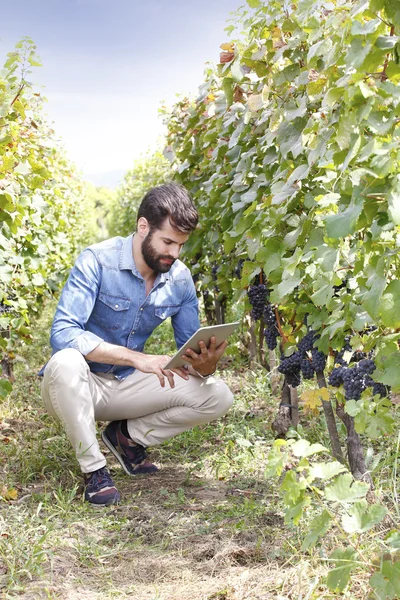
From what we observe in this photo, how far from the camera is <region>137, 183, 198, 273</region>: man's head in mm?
3195

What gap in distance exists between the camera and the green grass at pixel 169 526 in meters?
2.21

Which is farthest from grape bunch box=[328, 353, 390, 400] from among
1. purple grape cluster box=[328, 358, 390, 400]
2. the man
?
the man

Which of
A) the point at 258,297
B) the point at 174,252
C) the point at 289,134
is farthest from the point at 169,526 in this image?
the point at 289,134

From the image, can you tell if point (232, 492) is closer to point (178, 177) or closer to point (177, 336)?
point (177, 336)

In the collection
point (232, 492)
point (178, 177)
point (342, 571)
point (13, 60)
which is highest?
point (13, 60)

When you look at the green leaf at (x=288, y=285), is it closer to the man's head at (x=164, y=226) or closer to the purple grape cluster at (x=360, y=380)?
the purple grape cluster at (x=360, y=380)

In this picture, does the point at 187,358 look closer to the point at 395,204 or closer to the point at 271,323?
the point at 271,323

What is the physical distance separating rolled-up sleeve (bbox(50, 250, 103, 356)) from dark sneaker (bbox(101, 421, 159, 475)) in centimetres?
60

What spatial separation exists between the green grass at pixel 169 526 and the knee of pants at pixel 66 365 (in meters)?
0.44

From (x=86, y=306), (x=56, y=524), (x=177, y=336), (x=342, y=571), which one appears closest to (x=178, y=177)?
(x=177, y=336)

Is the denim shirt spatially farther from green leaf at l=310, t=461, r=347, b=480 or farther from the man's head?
green leaf at l=310, t=461, r=347, b=480

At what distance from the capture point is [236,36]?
318 centimetres

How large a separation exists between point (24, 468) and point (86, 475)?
0.40 m

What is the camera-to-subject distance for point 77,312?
10.2ft
